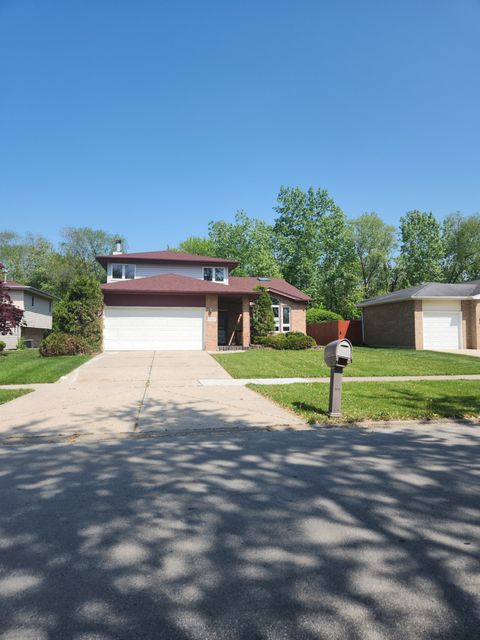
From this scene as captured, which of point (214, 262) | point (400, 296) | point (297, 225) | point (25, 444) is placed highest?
Result: point (297, 225)

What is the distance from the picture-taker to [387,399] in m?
8.61

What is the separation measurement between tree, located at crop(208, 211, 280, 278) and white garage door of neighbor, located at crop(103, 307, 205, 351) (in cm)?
2198

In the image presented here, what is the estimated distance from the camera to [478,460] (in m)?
4.71

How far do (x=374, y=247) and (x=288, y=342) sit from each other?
1403 inches

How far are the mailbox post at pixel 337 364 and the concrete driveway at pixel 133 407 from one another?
70 centimetres

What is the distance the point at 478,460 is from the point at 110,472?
4028mm

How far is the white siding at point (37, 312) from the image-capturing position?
30922mm

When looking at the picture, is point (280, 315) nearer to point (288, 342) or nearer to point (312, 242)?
point (288, 342)

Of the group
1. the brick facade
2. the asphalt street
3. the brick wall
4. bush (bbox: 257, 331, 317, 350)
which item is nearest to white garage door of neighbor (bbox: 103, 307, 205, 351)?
bush (bbox: 257, 331, 317, 350)

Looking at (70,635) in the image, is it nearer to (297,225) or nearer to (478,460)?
(478,460)

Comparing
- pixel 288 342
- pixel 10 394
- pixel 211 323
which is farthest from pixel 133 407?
pixel 288 342

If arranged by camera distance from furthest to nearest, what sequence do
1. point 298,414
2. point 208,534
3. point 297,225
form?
point 297,225 → point 298,414 → point 208,534

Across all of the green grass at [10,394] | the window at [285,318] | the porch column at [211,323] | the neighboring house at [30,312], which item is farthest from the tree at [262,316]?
the green grass at [10,394]

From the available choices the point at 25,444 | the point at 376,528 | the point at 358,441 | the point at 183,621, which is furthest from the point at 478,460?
the point at 25,444
